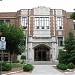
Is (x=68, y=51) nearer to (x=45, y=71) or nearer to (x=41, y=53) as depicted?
(x=45, y=71)

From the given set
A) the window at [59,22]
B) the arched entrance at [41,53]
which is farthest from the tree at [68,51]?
the window at [59,22]

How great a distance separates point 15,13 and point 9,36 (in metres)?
25.7

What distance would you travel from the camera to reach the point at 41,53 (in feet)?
177

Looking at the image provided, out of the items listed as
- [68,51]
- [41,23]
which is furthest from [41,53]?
[68,51]

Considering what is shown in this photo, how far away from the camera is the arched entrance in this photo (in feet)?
177

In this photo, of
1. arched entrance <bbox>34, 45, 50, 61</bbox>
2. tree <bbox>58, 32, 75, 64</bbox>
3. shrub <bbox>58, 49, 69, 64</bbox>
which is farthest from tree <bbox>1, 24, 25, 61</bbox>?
arched entrance <bbox>34, 45, 50, 61</bbox>

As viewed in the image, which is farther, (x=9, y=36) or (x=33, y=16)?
(x=33, y=16)

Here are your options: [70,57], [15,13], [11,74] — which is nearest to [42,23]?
[15,13]

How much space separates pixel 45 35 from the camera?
5325cm

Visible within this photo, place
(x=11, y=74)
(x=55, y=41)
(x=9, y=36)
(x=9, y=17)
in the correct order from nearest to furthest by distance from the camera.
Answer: (x=11, y=74) < (x=9, y=36) < (x=55, y=41) < (x=9, y=17)

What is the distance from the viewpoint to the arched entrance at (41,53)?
53844mm

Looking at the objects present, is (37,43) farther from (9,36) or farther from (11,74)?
(11,74)

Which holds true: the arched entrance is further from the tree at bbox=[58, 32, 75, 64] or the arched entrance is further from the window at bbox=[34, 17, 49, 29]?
the tree at bbox=[58, 32, 75, 64]

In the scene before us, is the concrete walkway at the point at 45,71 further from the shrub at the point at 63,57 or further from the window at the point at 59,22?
the window at the point at 59,22
